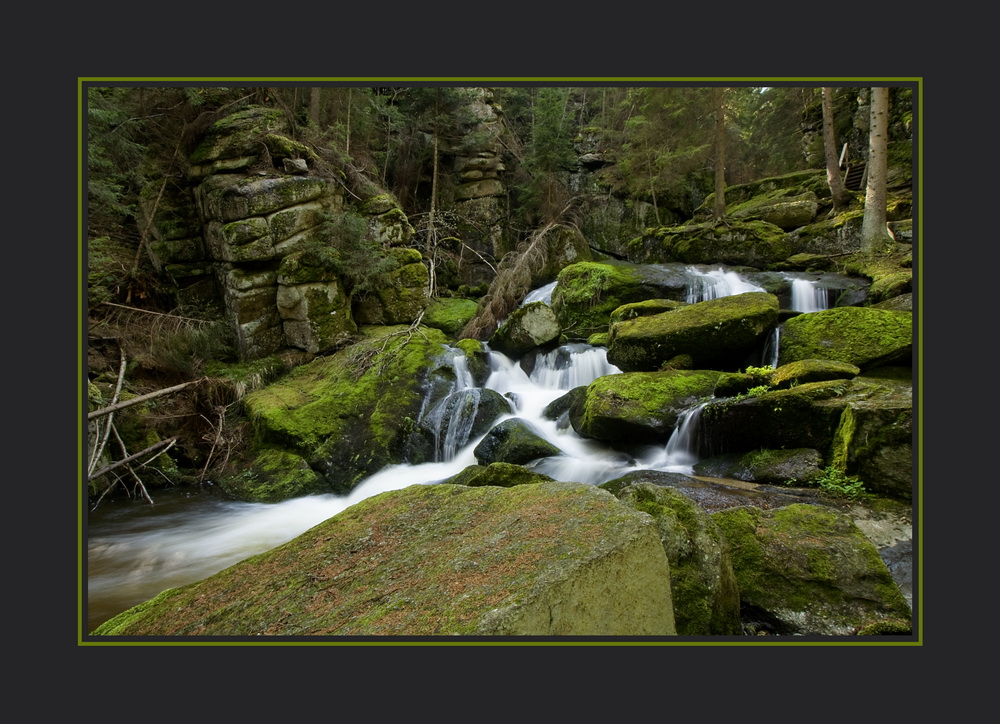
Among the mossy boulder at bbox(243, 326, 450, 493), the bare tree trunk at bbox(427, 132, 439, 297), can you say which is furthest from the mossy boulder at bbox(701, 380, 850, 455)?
the bare tree trunk at bbox(427, 132, 439, 297)

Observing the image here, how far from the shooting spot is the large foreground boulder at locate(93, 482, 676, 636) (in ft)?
6.73

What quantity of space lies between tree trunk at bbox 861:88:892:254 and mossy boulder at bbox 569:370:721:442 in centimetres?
674

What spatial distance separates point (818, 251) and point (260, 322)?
14621mm

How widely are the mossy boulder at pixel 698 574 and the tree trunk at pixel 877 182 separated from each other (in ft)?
34.4

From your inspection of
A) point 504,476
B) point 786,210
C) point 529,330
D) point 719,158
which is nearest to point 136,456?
point 504,476

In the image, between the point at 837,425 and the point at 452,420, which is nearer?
the point at 837,425

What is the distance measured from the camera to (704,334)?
7230 millimetres

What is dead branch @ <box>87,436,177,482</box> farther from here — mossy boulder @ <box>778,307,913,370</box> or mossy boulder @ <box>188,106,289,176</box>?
mossy boulder @ <box>778,307,913,370</box>

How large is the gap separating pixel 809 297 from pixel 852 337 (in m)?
4.04

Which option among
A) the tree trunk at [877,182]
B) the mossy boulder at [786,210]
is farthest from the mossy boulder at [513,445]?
the mossy boulder at [786,210]

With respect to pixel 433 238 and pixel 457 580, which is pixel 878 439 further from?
pixel 433 238

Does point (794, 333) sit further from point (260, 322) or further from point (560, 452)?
point (260, 322)

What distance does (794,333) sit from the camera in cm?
683

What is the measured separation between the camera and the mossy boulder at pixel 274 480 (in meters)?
7.49
